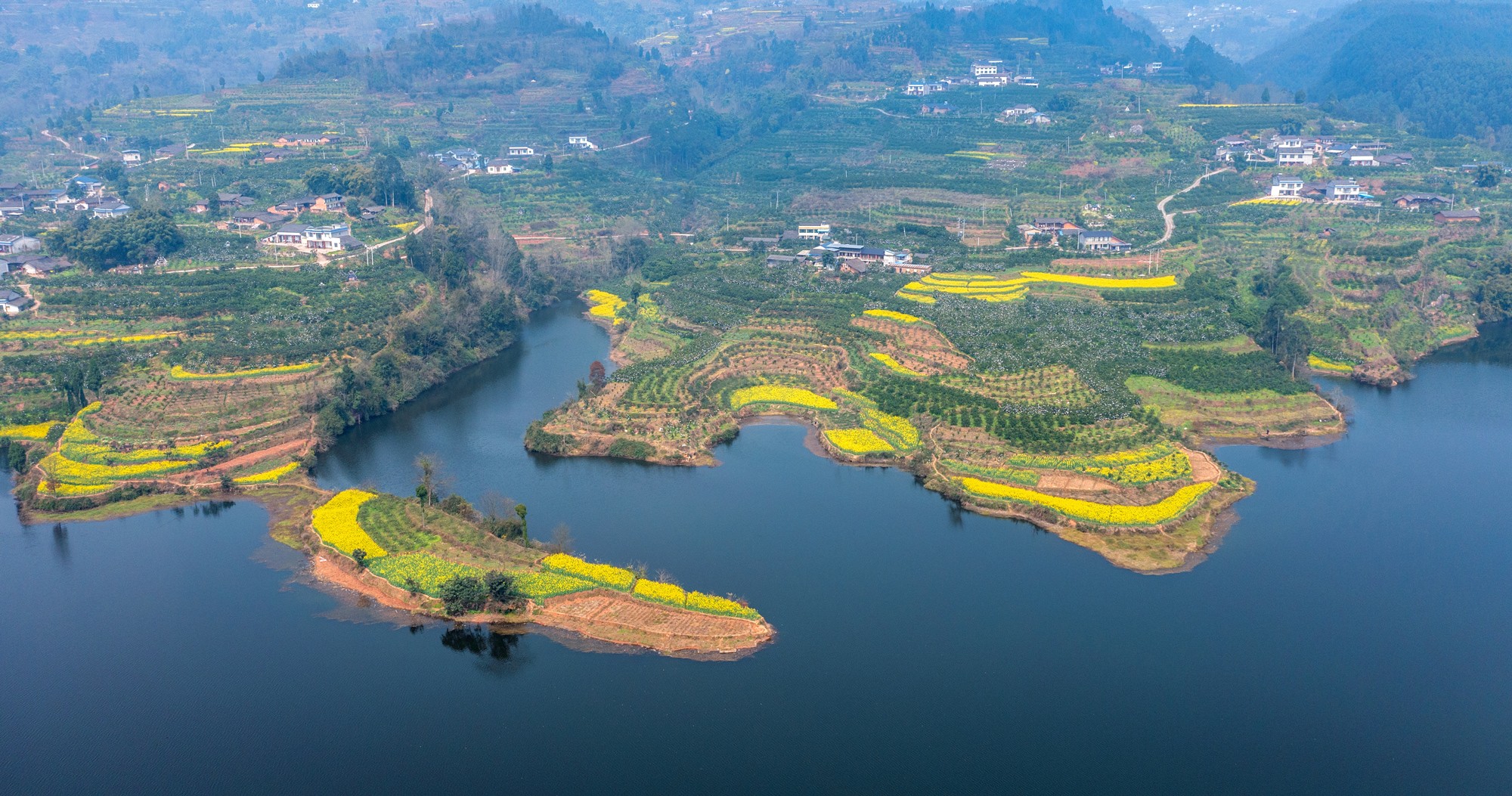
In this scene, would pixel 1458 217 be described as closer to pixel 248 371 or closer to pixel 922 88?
pixel 922 88

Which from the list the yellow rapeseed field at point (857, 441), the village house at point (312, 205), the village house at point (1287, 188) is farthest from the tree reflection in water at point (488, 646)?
the village house at point (1287, 188)

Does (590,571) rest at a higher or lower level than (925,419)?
lower

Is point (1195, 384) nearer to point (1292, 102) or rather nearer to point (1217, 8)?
point (1292, 102)

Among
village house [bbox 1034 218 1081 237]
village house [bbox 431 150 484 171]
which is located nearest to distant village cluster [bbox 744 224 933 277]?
village house [bbox 1034 218 1081 237]

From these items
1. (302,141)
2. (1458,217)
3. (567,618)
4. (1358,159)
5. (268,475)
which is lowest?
(567,618)

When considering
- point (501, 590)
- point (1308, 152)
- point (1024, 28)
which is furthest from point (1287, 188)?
point (501, 590)

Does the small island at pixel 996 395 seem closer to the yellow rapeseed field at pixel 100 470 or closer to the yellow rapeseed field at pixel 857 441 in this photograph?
the yellow rapeseed field at pixel 857 441
